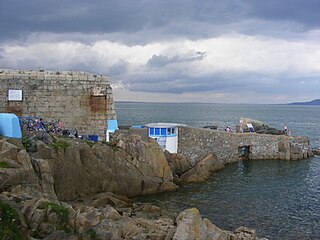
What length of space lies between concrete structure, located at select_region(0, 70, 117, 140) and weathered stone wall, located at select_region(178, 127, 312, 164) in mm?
9795

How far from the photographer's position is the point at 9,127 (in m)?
23.1

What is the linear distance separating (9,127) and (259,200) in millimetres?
17810

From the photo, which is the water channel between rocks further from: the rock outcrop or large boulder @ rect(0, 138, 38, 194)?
large boulder @ rect(0, 138, 38, 194)

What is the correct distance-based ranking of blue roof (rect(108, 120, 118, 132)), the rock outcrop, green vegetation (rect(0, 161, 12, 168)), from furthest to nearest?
blue roof (rect(108, 120, 118, 132)) < the rock outcrop < green vegetation (rect(0, 161, 12, 168))

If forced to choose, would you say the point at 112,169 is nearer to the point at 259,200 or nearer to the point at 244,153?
the point at 259,200

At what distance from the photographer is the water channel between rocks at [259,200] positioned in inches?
898

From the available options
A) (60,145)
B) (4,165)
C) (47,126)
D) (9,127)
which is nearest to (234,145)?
(47,126)

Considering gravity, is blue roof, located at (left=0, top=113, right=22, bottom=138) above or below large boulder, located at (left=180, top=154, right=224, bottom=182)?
above

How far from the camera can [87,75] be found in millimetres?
32125

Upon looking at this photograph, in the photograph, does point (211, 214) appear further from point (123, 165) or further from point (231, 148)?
→ point (231, 148)

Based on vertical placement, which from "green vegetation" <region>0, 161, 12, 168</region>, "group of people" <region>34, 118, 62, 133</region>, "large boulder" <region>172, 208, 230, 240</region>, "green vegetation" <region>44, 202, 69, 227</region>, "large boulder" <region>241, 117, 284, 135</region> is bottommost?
"large boulder" <region>172, 208, 230, 240</region>

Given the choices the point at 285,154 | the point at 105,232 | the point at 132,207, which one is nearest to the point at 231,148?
the point at 285,154

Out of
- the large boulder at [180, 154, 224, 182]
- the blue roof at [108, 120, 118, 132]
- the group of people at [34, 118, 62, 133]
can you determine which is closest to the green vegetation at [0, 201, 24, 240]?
the group of people at [34, 118, 62, 133]

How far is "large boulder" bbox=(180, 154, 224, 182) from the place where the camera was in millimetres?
33553
